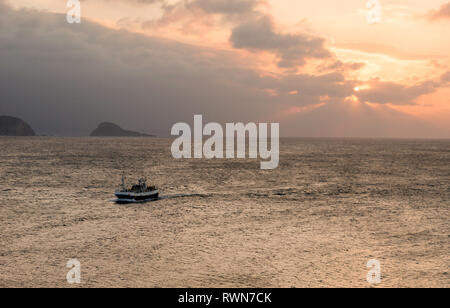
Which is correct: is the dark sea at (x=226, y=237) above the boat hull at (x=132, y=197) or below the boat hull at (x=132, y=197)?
below

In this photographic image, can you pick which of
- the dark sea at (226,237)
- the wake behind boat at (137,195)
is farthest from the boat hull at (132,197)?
the dark sea at (226,237)

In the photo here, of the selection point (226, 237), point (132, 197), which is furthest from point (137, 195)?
point (226, 237)

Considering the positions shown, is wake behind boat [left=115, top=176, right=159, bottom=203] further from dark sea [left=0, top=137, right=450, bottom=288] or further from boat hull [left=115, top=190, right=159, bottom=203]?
dark sea [left=0, top=137, right=450, bottom=288]

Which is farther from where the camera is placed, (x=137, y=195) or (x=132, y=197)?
(x=137, y=195)

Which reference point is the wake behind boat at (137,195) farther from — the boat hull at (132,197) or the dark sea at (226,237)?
the dark sea at (226,237)

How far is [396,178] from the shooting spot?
4380 inches

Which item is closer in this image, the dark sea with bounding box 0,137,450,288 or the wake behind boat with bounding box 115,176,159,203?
the dark sea with bounding box 0,137,450,288

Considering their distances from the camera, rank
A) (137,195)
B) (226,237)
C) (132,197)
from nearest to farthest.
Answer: (226,237) → (132,197) → (137,195)

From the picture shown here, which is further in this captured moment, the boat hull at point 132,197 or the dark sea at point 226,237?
the boat hull at point 132,197

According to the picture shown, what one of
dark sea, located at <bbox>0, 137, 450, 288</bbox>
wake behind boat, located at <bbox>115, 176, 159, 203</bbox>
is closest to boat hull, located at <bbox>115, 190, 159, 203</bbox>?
wake behind boat, located at <bbox>115, 176, 159, 203</bbox>

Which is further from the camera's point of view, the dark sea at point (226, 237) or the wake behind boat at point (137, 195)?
the wake behind boat at point (137, 195)

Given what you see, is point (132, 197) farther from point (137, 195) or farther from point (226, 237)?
point (226, 237)
